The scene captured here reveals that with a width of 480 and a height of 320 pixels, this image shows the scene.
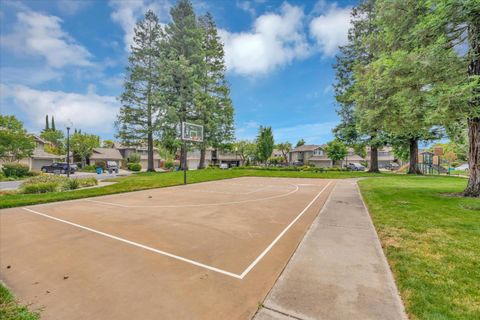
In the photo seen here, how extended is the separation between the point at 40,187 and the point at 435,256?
16586mm

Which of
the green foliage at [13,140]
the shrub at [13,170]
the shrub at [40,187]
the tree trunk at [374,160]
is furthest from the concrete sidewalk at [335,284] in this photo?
the green foliage at [13,140]

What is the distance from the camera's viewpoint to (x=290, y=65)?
789 inches

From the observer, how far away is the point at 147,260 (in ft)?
12.7

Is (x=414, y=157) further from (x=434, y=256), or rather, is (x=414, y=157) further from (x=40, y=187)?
(x=40, y=187)

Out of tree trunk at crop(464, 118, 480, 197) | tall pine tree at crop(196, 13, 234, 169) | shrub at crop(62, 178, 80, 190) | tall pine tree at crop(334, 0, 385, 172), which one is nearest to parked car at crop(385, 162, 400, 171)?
tall pine tree at crop(334, 0, 385, 172)

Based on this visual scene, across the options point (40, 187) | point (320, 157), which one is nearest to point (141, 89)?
point (40, 187)

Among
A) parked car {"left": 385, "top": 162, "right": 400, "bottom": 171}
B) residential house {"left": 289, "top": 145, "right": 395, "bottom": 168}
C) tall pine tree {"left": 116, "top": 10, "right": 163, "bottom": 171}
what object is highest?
tall pine tree {"left": 116, "top": 10, "right": 163, "bottom": 171}

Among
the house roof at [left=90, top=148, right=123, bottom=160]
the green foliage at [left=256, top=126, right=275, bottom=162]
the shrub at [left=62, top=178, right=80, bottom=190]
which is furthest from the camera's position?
the green foliage at [left=256, top=126, right=275, bottom=162]

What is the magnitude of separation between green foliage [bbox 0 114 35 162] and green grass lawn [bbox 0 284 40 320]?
102 feet

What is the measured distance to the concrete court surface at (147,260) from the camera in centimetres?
263

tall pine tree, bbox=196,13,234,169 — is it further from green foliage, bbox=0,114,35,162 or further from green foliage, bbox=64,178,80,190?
green foliage, bbox=0,114,35,162

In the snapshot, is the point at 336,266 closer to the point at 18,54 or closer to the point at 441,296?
the point at 441,296

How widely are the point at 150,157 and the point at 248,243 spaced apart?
2719cm

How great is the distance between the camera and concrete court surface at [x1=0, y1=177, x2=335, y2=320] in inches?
103
